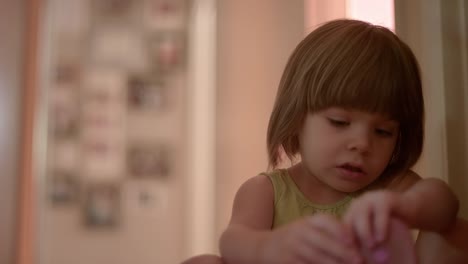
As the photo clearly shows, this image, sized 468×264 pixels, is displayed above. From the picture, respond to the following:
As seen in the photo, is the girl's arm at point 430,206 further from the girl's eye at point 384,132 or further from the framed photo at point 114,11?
the framed photo at point 114,11

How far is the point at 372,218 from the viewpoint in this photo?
396 mm

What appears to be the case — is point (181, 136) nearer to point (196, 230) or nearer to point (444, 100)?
point (196, 230)

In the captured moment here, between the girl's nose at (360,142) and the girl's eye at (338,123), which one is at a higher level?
the girl's eye at (338,123)

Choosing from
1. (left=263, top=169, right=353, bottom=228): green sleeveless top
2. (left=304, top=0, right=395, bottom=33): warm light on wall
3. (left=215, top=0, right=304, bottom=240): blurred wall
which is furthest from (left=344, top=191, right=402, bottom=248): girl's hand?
(left=215, top=0, right=304, bottom=240): blurred wall

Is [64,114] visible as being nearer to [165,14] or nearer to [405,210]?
[165,14]

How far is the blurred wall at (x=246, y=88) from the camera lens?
1.46 metres

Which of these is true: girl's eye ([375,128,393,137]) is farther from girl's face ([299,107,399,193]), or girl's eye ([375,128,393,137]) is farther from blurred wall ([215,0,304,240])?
blurred wall ([215,0,304,240])

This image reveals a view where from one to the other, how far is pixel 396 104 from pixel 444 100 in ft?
0.56

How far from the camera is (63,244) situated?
155 centimetres

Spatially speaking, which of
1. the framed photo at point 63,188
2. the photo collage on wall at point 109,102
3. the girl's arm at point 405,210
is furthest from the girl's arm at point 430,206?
the framed photo at point 63,188

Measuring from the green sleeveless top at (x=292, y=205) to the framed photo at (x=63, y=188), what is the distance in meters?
1.06

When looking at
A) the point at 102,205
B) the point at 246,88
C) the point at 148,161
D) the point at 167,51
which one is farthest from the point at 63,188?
the point at 246,88

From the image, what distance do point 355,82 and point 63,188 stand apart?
120 centimetres

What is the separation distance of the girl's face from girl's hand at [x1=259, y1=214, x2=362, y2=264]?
0.57 ft
